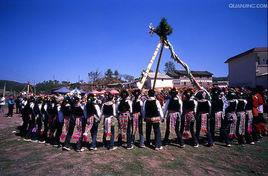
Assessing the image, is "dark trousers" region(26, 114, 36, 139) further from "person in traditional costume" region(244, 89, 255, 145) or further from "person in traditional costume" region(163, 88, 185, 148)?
"person in traditional costume" region(244, 89, 255, 145)


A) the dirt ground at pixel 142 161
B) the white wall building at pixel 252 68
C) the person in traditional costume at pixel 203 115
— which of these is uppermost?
the white wall building at pixel 252 68

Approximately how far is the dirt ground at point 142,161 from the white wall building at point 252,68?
1175 inches

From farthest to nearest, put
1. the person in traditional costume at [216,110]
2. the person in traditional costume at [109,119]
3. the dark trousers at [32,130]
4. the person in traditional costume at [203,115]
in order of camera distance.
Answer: the dark trousers at [32,130], the person in traditional costume at [216,110], the person in traditional costume at [203,115], the person in traditional costume at [109,119]

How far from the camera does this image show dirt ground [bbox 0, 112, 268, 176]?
23.0ft

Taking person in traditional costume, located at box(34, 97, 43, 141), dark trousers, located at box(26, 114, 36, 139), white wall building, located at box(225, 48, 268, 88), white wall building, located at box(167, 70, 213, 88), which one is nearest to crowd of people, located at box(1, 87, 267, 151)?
person in traditional costume, located at box(34, 97, 43, 141)

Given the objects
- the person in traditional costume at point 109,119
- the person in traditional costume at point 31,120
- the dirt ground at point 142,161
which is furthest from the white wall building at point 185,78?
the person in traditional costume at point 109,119

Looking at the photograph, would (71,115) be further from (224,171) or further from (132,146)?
(224,171)

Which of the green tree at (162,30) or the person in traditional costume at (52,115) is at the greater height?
the green tree at (162,30)

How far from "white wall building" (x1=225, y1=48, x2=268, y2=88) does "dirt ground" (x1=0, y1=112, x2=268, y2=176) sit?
29.8 meters

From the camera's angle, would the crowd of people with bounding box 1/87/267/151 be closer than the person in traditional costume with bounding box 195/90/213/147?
Yes

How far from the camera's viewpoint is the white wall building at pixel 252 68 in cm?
3744

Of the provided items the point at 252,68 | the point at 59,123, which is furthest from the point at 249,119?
the point at 252,68

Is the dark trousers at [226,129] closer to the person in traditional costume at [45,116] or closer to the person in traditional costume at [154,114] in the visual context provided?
the person in traditional costume at [154,114]

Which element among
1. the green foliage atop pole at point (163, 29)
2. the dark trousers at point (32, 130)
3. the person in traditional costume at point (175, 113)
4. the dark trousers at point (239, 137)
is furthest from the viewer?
the green foliage atop pole at point (163, 29)
